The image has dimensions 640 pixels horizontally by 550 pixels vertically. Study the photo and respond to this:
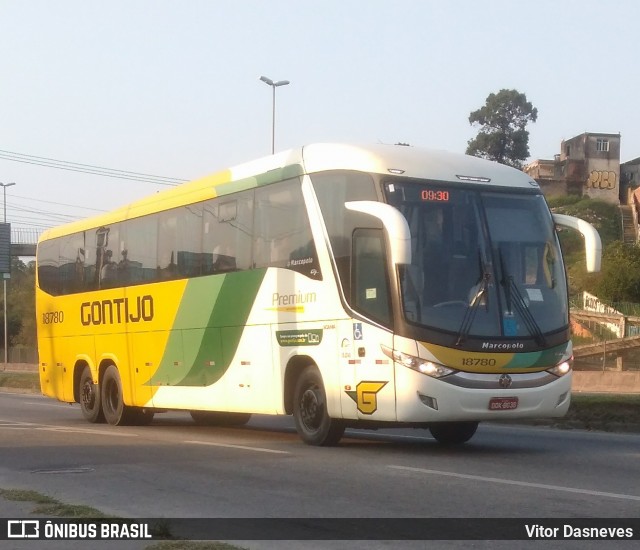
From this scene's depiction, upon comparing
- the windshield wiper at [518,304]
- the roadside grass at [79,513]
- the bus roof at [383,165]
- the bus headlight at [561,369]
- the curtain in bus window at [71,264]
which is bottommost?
the roadside grass at [79,513]

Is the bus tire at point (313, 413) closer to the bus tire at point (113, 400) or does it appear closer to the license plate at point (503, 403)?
the license plate at point (503, 403)

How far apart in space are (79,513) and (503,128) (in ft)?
386

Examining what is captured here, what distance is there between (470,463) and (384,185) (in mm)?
3545

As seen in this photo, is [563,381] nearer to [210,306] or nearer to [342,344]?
[342,344]

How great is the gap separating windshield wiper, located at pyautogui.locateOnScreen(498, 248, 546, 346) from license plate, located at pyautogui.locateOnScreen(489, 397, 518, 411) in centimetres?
83

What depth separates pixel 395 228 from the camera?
43.9 feet

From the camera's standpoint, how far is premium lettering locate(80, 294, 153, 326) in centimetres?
2064

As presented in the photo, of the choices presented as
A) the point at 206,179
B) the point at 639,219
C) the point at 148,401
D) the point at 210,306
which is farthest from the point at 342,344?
the point at 639,219

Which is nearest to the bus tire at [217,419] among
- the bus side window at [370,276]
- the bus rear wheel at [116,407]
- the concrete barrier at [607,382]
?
the bus rear wheel at [116,407]

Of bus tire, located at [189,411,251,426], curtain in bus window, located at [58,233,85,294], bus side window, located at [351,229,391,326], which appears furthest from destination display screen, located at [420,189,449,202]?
curtain in bus window, located at [58,233,85,294]

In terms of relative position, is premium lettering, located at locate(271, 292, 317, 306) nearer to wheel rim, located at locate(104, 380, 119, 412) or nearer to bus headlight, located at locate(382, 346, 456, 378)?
bus headlight, located at locate(382, 346, 456, 378)

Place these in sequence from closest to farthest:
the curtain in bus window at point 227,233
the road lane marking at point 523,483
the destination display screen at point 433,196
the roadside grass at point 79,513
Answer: the roadside grass at point 79,513 → the road lane marking at point 523,483 → the destination display screen at point 433,196 → the curtain in bus window at point 227,233

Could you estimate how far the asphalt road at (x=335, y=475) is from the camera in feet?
32.1

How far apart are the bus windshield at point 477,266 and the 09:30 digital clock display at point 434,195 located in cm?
1
